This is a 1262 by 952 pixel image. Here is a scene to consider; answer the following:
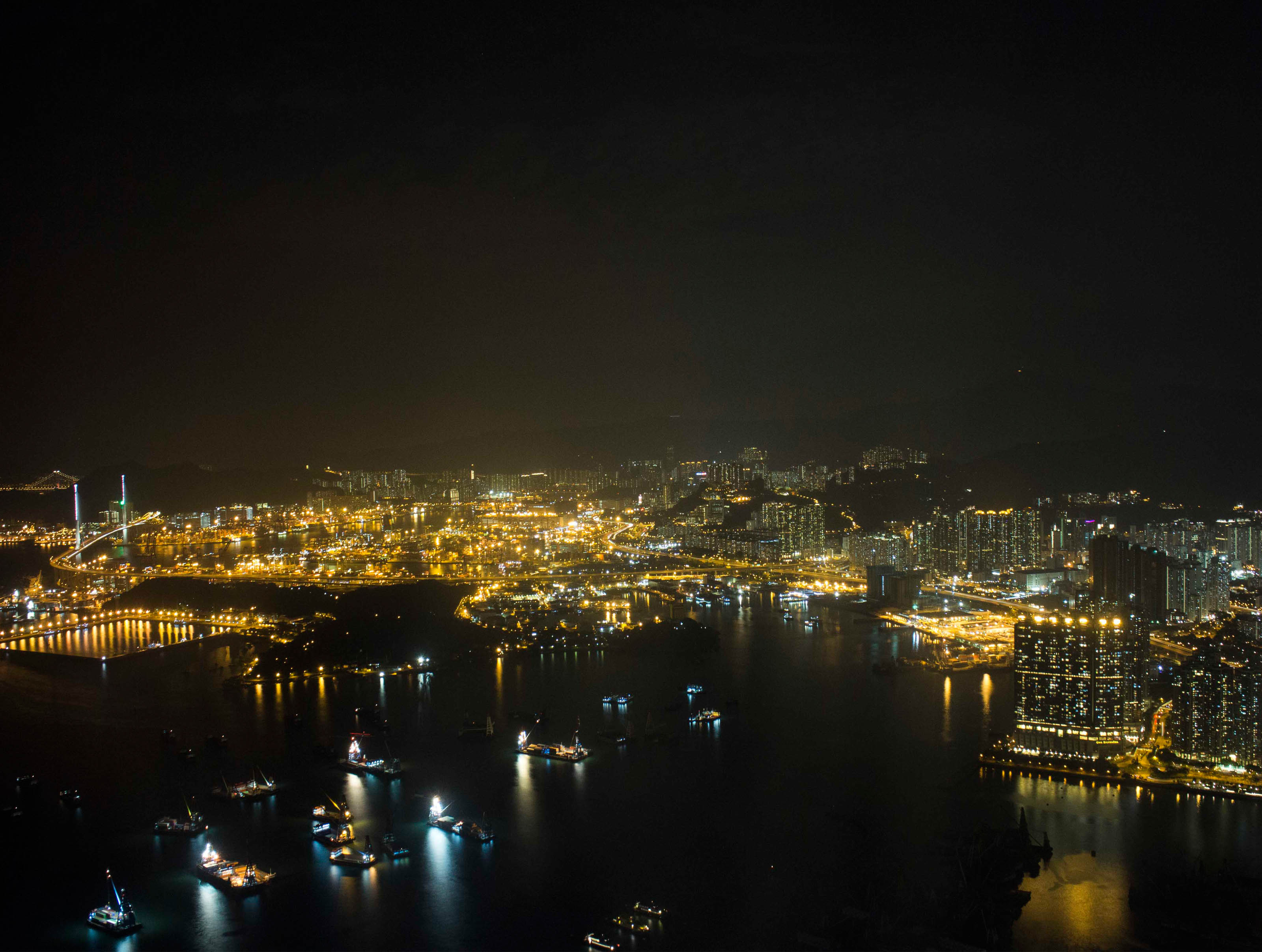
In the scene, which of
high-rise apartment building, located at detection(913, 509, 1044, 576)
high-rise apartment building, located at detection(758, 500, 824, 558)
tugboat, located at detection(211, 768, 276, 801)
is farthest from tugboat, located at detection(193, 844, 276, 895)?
high-rise apartment building, located at detection(758, 500, 824, 558)

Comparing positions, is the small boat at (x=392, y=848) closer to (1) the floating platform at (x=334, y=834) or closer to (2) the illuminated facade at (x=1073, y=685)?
(1) the floating platform at (x=334, y=834)

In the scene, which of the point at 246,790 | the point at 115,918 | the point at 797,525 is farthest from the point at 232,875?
the point at 797,525

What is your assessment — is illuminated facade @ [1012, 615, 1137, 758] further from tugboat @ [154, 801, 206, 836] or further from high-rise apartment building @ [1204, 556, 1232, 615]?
tugboat @ [154, 801, 206, 836]

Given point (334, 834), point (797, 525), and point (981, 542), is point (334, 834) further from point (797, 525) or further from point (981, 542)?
point (797, 525)

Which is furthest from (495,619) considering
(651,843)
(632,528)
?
(632,528)

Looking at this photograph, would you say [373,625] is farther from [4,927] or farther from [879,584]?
[879,584]

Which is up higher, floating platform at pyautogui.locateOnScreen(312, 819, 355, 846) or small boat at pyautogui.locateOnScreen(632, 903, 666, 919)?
floating platform at pyautogui.locateOnScreen(312, 819, 355, 846)
